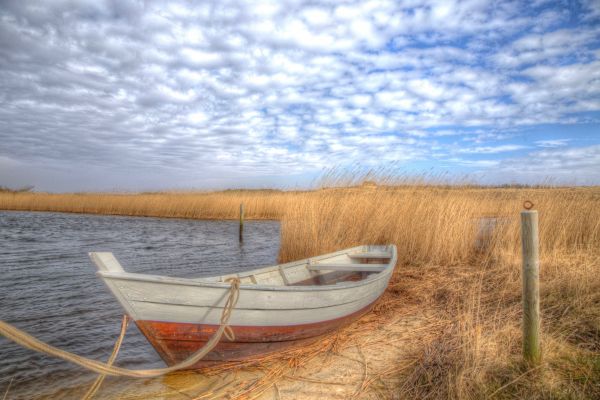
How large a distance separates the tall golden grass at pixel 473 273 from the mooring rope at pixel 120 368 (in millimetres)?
1436

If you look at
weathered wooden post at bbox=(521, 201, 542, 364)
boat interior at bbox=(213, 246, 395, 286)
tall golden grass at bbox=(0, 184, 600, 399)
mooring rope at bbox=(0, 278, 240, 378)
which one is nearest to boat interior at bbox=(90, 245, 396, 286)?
boat interior at bbox=(213, 246, 395, 286)

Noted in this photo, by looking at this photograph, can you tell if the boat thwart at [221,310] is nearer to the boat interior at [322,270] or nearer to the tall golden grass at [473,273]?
the boat interior at [322,270]

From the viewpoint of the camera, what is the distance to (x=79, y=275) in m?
8.62

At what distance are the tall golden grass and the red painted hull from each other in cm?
109

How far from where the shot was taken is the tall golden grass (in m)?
3.05

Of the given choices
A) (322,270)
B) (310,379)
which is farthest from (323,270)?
(310,379)

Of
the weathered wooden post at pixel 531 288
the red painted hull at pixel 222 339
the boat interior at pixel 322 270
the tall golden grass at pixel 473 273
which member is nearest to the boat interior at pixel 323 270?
the boat interior at pixel 322 270

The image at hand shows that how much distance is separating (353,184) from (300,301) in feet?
19.1

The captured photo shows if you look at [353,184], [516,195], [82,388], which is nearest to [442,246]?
[353,184]

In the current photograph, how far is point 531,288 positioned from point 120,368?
299cm

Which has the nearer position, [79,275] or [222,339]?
[222,339]

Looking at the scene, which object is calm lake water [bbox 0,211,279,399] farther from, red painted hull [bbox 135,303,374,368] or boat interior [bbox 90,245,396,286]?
boat interior [bbox 90,245,396,286]

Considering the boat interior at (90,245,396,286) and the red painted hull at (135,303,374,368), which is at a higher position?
the boat interior at (90,245,396,286)

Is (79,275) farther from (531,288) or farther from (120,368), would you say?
(531,288)
